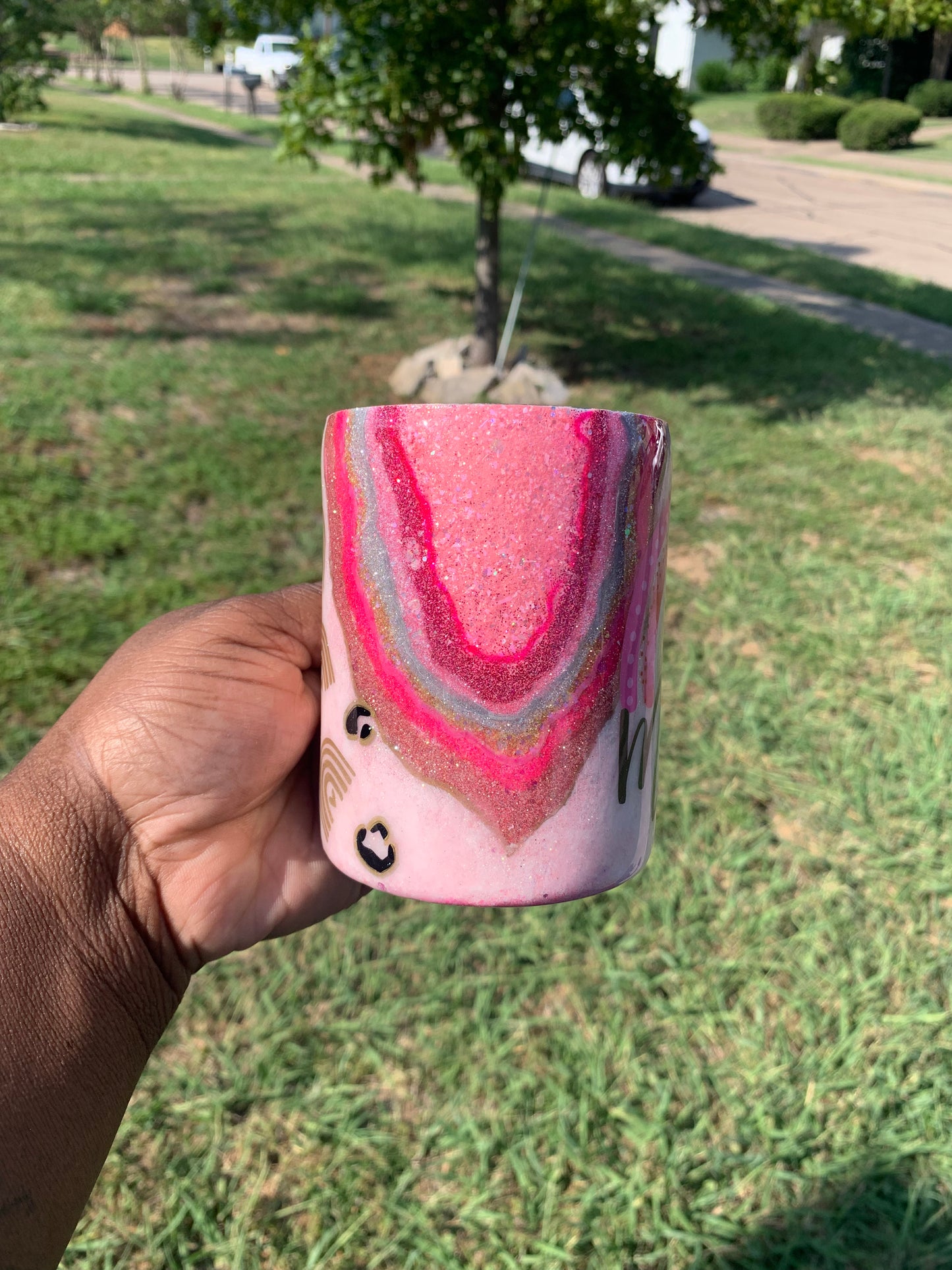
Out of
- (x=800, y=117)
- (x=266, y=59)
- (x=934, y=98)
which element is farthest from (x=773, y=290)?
(x=266, y=59)

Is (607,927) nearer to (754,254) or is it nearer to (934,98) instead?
(754,254)

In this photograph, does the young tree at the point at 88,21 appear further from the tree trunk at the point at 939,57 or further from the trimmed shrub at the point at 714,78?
the tree trunk at the point at 939,57

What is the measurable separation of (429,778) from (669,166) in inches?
190

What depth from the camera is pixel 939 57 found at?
2877cm

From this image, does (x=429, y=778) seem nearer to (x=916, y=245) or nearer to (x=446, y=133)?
(x=446, y=133)

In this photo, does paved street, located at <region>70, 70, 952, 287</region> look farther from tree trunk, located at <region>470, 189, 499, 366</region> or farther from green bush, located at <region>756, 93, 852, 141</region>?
tree trunk, located at <region>470, 189, 499, 366</region>

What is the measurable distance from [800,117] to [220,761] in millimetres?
28607

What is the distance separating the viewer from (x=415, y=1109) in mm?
2133

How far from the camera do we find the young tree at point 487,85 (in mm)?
4289

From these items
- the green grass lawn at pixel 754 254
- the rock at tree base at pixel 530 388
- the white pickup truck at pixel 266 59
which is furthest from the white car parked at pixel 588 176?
the white pickup truck at pixel 266 59

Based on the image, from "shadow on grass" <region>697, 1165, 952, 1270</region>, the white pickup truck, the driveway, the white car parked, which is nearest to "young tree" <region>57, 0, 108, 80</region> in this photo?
the white pickup truck

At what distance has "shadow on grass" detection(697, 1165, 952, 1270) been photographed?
1.89 metres

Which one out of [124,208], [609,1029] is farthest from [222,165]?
[609,1029]

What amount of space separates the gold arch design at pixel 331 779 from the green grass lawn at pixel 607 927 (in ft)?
3.62
